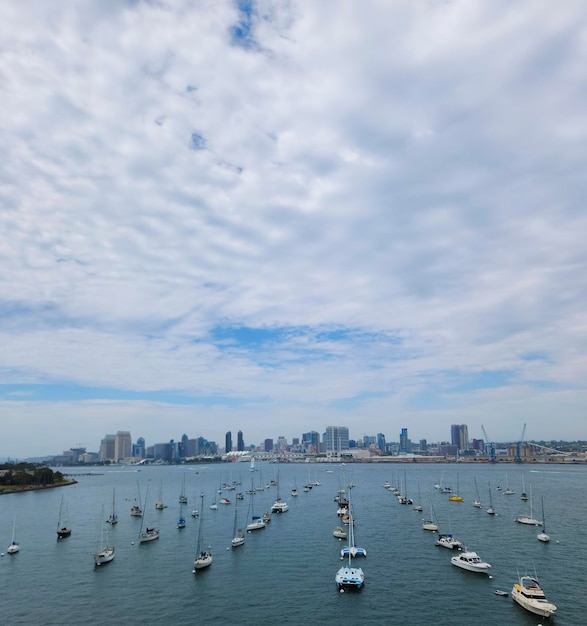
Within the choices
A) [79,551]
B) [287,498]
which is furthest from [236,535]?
[287,498]

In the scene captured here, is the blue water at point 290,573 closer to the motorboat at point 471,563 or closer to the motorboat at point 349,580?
the motorboat at point 349,580

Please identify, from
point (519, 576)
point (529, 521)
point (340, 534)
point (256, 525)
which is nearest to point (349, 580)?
point (519, 576)

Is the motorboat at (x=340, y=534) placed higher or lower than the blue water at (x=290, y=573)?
higher

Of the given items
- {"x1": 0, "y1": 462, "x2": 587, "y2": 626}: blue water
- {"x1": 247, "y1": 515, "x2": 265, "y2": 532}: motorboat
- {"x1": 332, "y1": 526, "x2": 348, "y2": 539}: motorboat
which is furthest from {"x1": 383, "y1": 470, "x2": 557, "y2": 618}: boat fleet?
{"x1": 247, "y1": 515, "x2": 265, "y2": 532}: motorboat

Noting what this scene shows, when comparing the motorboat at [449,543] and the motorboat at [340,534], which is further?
the motorboat at [340,534]

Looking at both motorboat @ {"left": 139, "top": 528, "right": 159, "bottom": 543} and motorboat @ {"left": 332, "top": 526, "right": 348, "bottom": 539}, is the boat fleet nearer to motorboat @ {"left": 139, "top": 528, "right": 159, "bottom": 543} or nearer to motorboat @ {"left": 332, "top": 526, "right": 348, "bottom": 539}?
motorboat @ {"left": 332, "top": 526, "right": 348, "bottom": 539}

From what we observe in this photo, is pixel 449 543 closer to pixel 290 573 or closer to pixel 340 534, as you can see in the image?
pixel 340 534

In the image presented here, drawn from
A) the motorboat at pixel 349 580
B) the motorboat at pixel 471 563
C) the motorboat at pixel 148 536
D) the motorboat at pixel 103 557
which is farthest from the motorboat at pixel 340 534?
the motorboat at pixel 103 557
